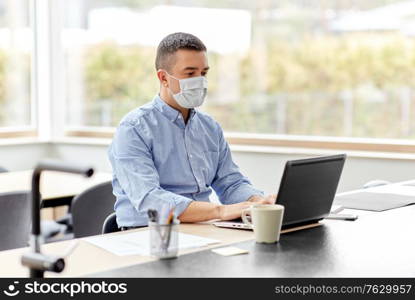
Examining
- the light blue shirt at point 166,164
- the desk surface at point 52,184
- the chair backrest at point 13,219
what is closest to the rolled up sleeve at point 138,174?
the light blue shirt at point 166,164

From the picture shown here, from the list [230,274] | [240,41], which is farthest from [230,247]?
[240,41]

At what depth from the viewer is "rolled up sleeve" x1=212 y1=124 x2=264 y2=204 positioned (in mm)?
2762

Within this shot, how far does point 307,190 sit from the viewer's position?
7.17 feet

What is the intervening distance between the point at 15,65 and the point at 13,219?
9.59 ft

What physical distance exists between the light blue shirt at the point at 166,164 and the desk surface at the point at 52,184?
1086 mm

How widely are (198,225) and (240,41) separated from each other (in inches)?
121

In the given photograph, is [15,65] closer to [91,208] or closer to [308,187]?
[91,208]

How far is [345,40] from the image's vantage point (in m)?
4.80

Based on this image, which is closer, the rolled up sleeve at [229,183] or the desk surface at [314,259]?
the desk surface at [314,259]

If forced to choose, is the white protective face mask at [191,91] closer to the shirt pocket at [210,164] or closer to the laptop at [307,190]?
the shirt pocket at [210,164]

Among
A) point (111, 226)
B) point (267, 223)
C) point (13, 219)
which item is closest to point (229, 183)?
point (111, 226)

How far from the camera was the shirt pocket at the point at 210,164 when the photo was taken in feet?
8.93

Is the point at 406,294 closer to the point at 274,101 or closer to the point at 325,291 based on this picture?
the point at 325,291

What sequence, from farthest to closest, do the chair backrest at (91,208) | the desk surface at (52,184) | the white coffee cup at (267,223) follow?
the desk surface at (52,184), the chair backrest at (91,208), the white coffee cup at (267,223)
